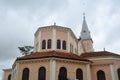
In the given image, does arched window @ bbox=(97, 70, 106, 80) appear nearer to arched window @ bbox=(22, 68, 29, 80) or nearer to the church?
the church

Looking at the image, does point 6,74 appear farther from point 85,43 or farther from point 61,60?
point 85,43

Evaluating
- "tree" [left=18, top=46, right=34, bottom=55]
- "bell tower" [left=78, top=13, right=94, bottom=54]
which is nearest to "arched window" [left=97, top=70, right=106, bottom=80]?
"tree" [left=18, top=46, right=34, bottom=55]

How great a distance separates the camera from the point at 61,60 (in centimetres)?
3278

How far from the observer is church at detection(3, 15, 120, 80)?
1267 inches

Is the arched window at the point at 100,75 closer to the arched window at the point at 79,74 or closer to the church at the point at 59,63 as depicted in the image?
the church at the point at 59,63

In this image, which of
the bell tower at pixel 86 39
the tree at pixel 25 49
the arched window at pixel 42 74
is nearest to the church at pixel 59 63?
the arched window at pixel 42 74

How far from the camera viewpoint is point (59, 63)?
32594 millimetres

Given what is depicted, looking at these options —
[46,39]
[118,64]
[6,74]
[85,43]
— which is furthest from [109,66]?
[85,43]

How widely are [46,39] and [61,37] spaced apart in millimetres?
2987

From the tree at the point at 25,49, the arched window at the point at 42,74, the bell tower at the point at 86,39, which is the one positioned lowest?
the arched window at the point at 42,74

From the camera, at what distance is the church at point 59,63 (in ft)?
106

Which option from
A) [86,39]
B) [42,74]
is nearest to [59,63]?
[42,74]

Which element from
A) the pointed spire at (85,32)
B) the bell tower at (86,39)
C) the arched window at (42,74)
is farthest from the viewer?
the pointed spire at (85,32)

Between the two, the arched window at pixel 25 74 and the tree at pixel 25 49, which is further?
the tree at pixel 25 49
